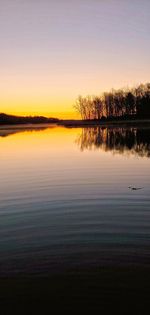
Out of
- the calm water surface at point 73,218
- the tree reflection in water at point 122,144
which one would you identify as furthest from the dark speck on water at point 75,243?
the tree reflection in water at point 122,144

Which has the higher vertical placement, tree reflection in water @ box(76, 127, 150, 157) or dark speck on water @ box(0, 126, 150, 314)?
dark speck on water @ box(0, 126, 150, 314)

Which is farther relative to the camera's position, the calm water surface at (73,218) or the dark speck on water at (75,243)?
the calm water surface at (73,218)

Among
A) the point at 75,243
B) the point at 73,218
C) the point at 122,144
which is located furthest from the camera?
the point at 122,144

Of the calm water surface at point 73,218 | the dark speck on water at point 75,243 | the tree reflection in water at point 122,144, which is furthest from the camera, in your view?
the tree reflection in water at point 122,144

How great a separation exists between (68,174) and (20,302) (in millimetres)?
18976

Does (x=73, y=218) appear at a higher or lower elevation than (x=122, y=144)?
higher

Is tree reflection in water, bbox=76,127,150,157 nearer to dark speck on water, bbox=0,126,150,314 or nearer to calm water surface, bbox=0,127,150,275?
calm water surface, bbox=0,127,150,275

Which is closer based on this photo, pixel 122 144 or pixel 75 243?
pixel 75 243

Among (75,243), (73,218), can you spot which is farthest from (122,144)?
(75,243)

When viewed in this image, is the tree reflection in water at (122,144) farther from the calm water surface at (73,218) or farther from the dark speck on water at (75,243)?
the dark speck on water at (75,243)

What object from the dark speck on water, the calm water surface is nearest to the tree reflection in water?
the calm water surface

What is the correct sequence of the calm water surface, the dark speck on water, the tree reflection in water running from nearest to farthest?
the dark speck on water → the calm water surface → the tree reflection in water

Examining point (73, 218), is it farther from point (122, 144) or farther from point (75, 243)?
point (122, 144)

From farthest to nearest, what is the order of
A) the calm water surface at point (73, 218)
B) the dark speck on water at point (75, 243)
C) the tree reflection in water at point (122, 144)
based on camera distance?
the tree reflection in water at point (122, 144) → the calm water surface at point (73, 218) → the dark speck on water at point (75, 243)
